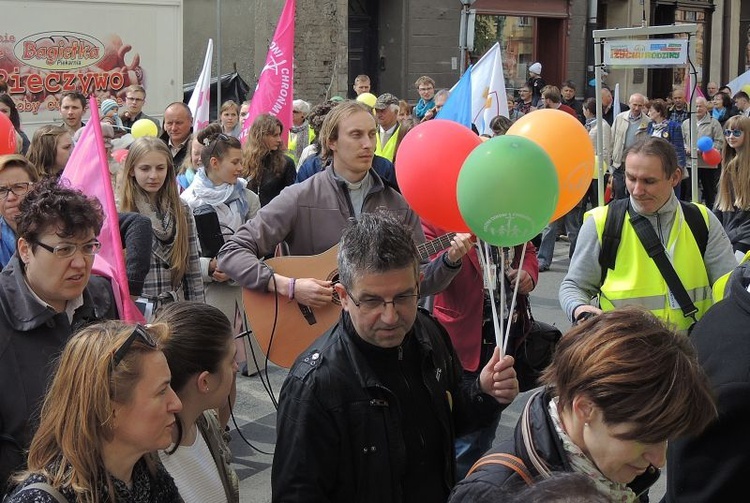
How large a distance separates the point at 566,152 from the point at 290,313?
1431 millimetres

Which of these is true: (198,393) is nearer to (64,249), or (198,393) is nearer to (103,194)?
(64,249)

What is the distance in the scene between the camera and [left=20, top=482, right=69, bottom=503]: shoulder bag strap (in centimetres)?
228

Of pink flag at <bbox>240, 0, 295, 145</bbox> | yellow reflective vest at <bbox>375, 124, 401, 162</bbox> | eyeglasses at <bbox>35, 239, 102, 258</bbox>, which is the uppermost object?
pink flag at <bbox>240, 0, 295, 145</bbox>

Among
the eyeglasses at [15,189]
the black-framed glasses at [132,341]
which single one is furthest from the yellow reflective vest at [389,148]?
the black-framed glasses at [132,341]

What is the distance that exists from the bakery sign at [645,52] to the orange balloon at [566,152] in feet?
7.95

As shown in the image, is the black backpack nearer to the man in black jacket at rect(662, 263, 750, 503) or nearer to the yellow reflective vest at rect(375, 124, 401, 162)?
the man in black jacket at rect(662, 263, 750, 503)

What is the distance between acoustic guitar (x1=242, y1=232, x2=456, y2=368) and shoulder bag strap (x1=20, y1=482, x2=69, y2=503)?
240 cm

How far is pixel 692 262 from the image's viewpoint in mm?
4289

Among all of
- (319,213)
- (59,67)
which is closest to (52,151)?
(319,213)

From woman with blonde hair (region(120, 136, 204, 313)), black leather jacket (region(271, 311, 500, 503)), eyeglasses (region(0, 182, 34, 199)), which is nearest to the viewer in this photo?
black leather jacket (region(271, 311, 500, 503))

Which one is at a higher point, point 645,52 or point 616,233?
point 645,52

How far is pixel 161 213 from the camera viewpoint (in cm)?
533

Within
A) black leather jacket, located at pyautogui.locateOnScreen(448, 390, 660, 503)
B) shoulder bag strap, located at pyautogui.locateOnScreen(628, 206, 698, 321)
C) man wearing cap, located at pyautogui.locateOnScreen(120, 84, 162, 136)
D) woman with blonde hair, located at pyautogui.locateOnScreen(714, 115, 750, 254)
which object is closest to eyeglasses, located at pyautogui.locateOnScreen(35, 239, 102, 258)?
black leather jacket, located at pyautogui.locateOnScreen(448, 390, 660, 503)

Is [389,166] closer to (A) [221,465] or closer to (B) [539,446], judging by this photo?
(A) [221,465]
